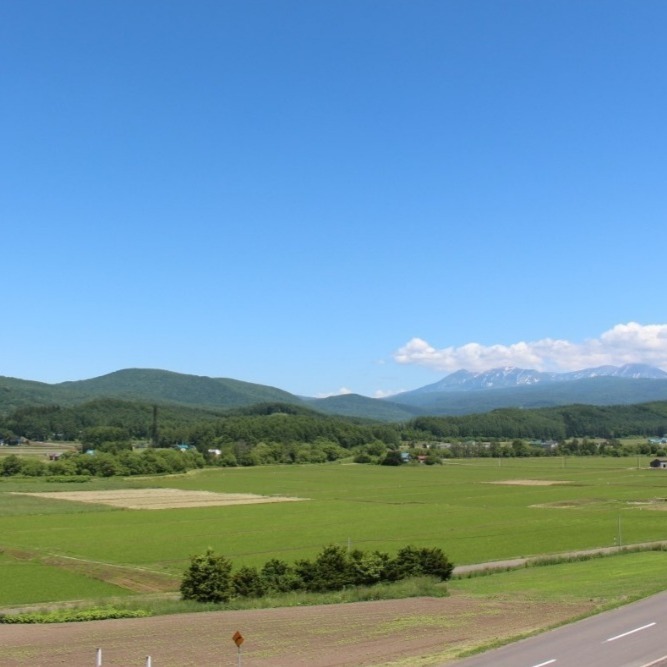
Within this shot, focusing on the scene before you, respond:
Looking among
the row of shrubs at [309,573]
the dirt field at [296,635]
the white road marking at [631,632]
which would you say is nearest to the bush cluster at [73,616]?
the dirt field at [296,635]

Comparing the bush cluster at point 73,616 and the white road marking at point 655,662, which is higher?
the white road marking at point 655,662

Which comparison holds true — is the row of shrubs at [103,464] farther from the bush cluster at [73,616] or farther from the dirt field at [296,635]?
the dirt field at [296,635]

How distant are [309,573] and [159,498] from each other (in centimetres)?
6590

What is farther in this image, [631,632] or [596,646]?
[631,632]

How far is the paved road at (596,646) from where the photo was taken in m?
19.5

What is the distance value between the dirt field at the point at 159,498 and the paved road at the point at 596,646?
66.7m

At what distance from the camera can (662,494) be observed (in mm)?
95375

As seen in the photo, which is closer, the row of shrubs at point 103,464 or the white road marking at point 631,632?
the white road marking at point 631,632

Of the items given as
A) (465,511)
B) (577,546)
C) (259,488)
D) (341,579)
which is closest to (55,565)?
(341,579)

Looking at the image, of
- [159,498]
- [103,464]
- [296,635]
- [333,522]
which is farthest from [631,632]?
[103,464]

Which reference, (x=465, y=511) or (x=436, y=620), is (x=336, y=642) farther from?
(x=465, y=511)

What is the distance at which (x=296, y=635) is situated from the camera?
24.4 meters

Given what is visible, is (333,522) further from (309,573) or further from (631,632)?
(631,632)

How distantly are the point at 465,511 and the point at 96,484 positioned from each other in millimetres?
64327
